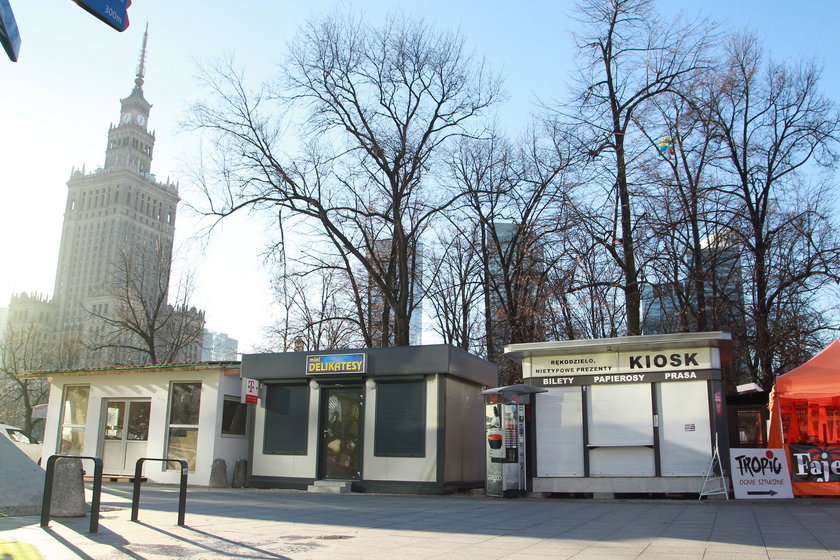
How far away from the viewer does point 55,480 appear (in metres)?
9.82

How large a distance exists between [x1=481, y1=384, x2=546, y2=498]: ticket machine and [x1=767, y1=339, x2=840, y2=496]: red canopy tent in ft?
17.3

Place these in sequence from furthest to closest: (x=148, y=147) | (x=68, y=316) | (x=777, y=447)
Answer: (x=148, y=147)
(x=68, y=316)
(x=777, y=447)

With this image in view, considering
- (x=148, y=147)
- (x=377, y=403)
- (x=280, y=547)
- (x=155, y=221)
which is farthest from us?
(x=148, y=147)

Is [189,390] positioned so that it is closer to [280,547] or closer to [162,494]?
[162,494]

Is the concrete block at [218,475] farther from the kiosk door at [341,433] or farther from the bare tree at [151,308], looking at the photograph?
the bare tree at [151,308]

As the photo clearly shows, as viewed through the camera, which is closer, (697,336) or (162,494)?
(697,336)

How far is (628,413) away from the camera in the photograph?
15.2 metres

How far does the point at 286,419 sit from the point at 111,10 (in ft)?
46.4

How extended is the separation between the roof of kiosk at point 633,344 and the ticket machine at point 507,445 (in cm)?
94

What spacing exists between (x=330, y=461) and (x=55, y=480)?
30.1 ft

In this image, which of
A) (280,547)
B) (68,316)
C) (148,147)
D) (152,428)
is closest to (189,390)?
(152,428)

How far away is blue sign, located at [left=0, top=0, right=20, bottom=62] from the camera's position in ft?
18.2

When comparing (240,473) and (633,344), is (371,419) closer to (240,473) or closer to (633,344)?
(240,473)

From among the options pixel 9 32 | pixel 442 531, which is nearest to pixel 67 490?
pixel 442 531
